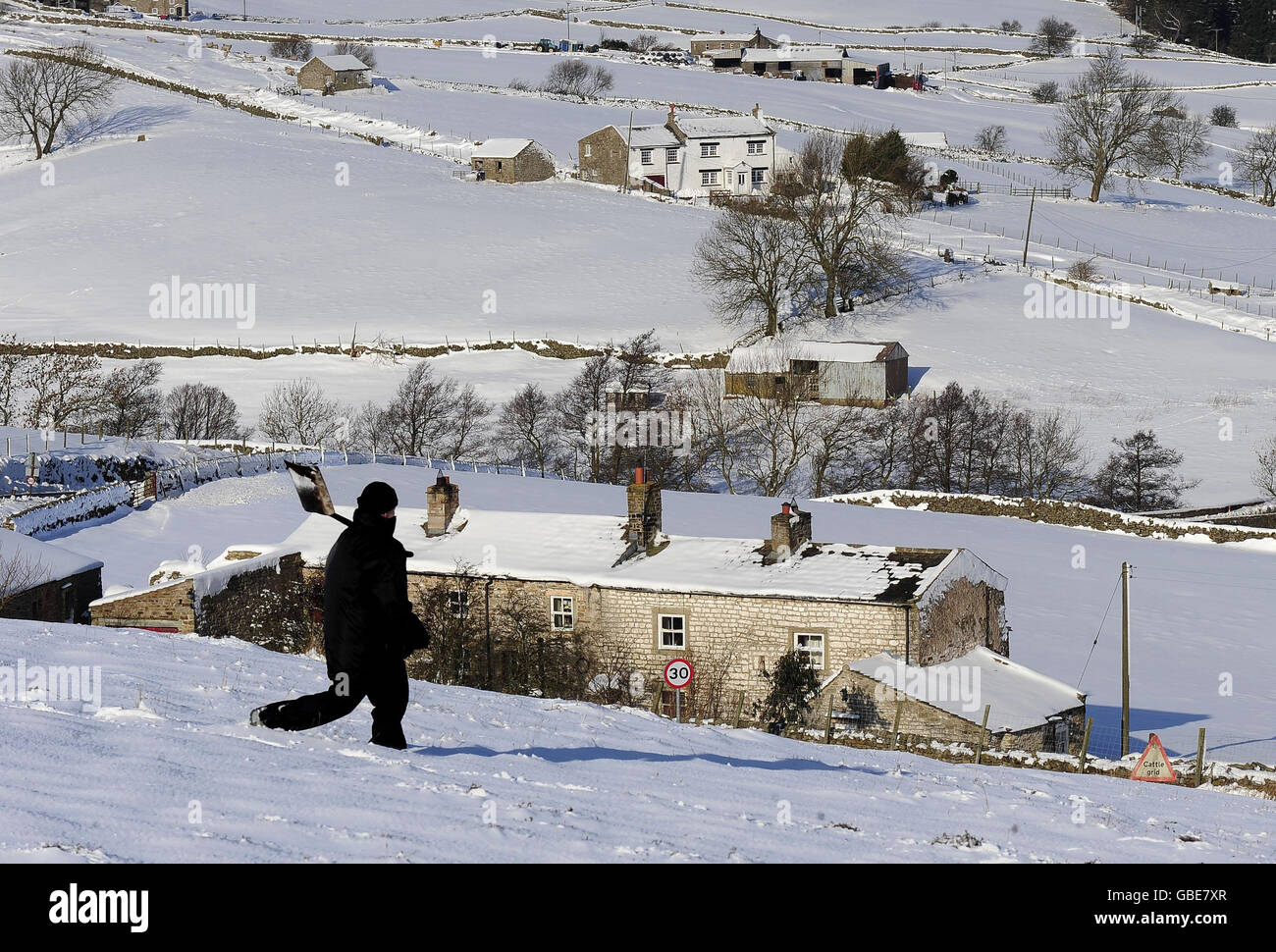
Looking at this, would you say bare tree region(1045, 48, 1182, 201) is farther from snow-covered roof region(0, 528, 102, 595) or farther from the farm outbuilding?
snow-covered roof region(0, 528, 102, 595)

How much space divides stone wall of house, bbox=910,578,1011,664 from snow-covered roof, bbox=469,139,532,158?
71.5m

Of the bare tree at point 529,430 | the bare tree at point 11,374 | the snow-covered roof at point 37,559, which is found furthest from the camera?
the bare tree at point 11,374

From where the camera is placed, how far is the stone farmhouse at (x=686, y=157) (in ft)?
323

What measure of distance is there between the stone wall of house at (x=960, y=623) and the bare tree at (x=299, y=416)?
103 ft

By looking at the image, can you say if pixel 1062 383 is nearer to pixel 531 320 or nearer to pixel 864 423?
pixel 864 423

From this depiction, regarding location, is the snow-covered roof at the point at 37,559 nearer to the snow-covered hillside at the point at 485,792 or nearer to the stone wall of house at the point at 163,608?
the stone wall of house at the point at 163,608

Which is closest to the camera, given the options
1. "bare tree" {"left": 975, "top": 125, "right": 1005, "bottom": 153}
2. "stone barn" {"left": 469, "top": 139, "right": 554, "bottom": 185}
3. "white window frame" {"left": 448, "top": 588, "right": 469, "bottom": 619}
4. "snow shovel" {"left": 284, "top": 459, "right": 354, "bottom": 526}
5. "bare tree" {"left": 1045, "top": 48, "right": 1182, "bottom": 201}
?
"snow shovel" {"left": 284, "top": 459, "right": 354, "bottom": 526}

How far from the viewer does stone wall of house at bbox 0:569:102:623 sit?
2605cm

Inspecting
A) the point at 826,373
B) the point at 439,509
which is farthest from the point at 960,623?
the point at 826,373

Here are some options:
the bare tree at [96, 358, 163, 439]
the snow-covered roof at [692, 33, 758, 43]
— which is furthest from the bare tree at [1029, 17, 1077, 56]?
the bare tree at [96, 358, 163, 439]

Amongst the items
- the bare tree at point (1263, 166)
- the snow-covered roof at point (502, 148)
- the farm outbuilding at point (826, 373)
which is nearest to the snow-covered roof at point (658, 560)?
the farm outbuilding at point (826, 373)

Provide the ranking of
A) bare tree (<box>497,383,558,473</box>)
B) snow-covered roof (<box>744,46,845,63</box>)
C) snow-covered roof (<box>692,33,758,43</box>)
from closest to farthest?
1. bare tree (<box>497,383,558,473</box>)
2. snow-covered roof (<box>744,46,845,63</box>)
3. snow-covered roof (<box>692,33,758,43</box>)

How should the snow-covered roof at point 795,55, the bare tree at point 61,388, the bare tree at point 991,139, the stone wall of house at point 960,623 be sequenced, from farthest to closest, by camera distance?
the snow-covered roof at point 795,55 < the bare tree at point 991,139 < the bare tree at point 61,388 < the stone wall of house at point 960,623

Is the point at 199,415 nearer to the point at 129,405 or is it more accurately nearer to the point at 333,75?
the point at 129,405
